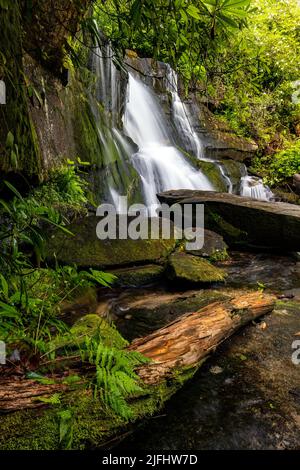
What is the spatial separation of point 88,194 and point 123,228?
1089 mm

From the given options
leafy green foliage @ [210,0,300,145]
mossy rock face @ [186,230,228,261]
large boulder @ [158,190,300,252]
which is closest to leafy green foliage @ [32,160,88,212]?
mossy rock face @ [186,230,228,261]

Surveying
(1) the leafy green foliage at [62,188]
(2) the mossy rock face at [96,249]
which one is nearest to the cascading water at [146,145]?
(2) the mossy rock face at [96,249]

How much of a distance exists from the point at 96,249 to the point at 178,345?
9.38 ft

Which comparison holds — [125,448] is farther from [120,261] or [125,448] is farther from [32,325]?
[120,261]

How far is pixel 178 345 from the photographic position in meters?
2.73

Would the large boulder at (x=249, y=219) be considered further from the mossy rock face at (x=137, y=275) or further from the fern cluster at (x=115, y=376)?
the fern cluster at (x=115, y=376)

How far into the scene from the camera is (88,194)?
6512mm

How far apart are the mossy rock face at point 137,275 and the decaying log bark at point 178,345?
171cm

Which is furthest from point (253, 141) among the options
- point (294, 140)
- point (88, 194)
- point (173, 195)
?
point (88, 194)

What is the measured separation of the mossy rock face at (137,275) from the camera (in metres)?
5.20

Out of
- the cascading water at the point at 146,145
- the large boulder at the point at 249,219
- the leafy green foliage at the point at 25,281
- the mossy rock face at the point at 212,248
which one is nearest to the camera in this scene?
the leafy green foliage at the point at 25,281

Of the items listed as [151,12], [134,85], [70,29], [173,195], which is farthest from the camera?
[134,85]

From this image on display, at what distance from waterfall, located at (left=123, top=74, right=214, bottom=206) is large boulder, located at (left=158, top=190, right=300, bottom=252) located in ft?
4.78

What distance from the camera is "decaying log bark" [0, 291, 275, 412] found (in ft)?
6.45
